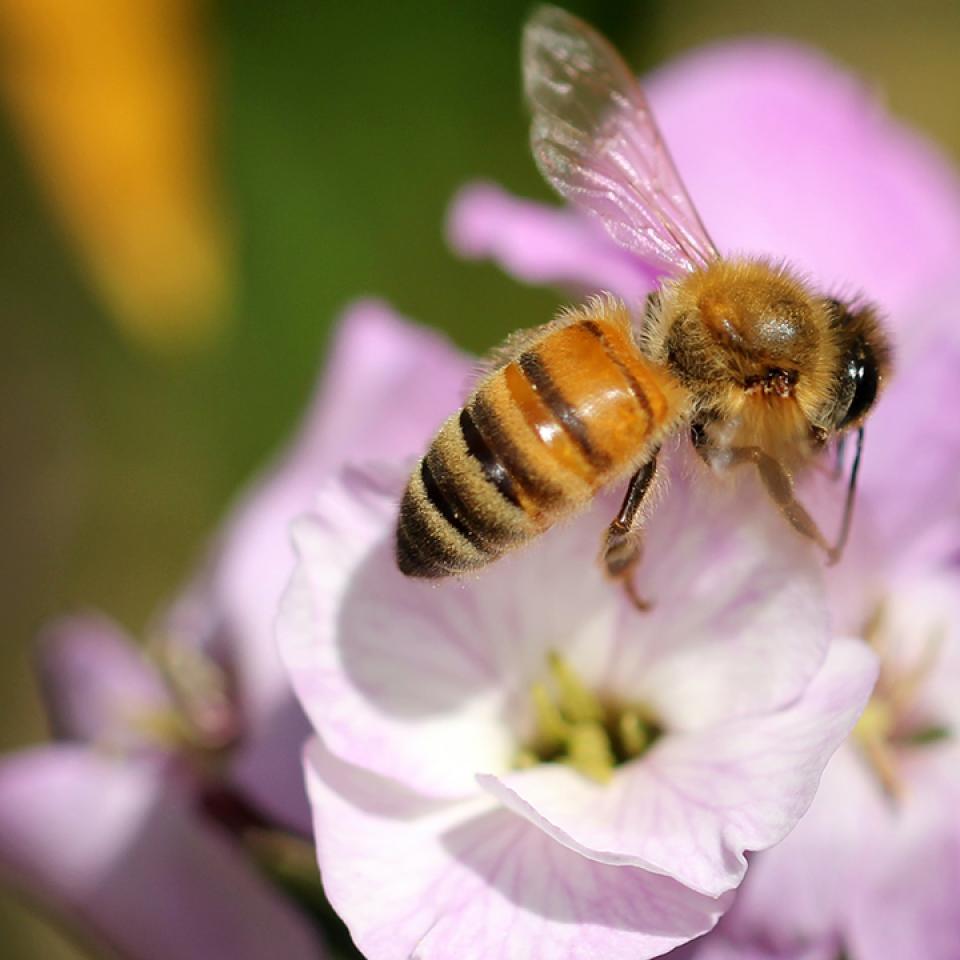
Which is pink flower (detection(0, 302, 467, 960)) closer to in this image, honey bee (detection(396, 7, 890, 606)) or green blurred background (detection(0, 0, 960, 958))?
honey bee (detection(396, 7, 890, 606))

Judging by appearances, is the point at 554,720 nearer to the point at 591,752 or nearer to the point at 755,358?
the point at 591,752

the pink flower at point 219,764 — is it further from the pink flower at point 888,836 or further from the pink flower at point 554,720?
the pink flower at point 888,836

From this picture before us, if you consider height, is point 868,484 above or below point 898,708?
above

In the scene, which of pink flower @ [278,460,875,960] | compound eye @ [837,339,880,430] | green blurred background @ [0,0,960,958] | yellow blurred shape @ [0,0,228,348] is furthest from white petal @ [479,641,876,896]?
yellow blurred shape @ [0,0,228,348]

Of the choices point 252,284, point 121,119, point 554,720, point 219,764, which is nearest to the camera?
point 554,720

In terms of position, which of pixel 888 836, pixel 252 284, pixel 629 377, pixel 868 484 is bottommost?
pixel 252 284

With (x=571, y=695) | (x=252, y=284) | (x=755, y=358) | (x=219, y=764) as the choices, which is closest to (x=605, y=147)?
(x=755, y=358)

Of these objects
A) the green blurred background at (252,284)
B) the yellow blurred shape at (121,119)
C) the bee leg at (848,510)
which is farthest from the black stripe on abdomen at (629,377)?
the yellow blurred shape at (121,119)
